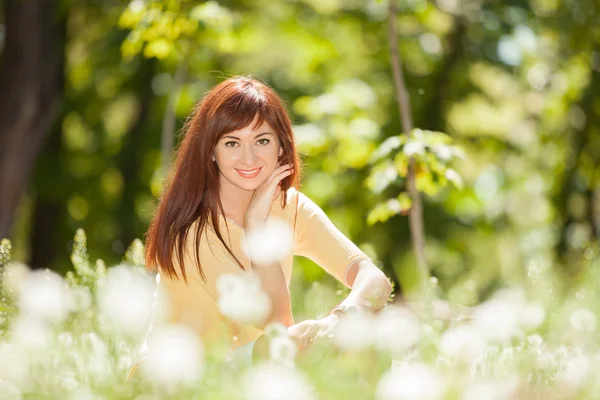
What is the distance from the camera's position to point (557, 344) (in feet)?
7.11

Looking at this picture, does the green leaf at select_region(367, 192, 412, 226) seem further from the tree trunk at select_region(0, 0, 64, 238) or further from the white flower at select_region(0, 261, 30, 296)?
the tree trunk at select_region(0, 0, 64, 238)

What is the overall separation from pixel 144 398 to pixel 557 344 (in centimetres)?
120

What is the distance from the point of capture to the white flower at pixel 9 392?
1660mm

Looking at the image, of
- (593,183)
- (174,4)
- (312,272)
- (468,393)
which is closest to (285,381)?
(468,393)

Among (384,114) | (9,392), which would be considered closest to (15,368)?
(9,392)

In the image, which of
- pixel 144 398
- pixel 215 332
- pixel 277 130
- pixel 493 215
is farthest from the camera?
pixel 493 215

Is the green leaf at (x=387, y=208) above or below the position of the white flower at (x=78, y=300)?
below

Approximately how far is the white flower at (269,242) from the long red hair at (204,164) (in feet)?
0.27

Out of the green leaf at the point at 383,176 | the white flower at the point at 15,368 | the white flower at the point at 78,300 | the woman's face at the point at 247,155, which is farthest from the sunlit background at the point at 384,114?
the white flower at the point at 15,368

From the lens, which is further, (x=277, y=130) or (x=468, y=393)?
(x=277, y=130)

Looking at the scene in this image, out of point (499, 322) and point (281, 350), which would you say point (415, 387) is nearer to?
point (281, 350)

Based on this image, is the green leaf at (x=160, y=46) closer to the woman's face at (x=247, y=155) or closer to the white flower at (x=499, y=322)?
the woman's face at (x=247, y=155)

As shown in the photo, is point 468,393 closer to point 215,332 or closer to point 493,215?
point 215,332

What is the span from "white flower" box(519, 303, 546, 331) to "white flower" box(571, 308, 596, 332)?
0.33ft
